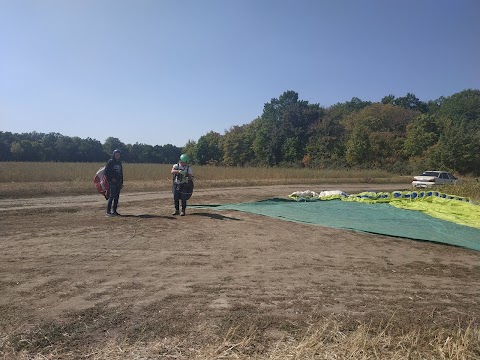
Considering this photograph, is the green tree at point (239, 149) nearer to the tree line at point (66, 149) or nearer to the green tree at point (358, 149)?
the green tree at point (358, 149)

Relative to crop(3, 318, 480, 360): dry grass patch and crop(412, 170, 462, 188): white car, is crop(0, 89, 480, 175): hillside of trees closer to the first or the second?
crop(412, 170, 462, 188): white car

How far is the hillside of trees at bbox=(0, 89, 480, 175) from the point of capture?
4081 centimetres

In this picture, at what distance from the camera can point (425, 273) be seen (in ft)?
16.7

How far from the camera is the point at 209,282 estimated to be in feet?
14.4

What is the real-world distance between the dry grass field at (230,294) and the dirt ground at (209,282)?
0.06ft

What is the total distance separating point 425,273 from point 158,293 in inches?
147

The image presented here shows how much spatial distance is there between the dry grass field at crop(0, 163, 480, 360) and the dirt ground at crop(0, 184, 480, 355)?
0.02m

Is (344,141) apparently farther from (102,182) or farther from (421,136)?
(102,182)

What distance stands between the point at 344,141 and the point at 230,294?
4731 centimetres

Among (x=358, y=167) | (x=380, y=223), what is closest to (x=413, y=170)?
(x=358, y=167)

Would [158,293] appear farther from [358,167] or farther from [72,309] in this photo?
[358,167]

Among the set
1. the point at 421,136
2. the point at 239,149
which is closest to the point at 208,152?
the point at 239,149

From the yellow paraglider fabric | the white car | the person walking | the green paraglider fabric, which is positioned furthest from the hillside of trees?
the person walking

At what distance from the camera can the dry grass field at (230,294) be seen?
2.94 metres
